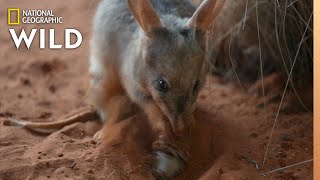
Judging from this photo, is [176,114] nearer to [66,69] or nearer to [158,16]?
[158,16]

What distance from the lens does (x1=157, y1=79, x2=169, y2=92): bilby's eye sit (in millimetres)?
2995

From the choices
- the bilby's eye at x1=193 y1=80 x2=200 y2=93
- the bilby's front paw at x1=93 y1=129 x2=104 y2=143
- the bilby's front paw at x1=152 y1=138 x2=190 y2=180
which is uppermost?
the bilby's eye at x1=193 y1=80 x2=200 y2=93

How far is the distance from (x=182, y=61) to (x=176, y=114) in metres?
0.24

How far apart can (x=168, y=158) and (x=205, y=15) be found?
69 centimetres

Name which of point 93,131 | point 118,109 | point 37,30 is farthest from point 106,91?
point 37,30

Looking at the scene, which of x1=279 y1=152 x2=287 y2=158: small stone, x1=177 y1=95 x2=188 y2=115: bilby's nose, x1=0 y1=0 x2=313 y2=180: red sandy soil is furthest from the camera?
x1=279 y1=152 x2=287 y2=158: small stone

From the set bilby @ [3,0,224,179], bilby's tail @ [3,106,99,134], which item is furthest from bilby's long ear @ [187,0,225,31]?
bilby's tail @ [3,106,99,134]

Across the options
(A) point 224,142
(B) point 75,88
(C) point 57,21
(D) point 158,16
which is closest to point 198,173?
(A) point 224,142

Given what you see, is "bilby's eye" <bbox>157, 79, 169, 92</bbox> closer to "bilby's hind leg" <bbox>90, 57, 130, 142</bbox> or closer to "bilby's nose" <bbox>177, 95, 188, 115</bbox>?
"bilby's nose" <bbox>177, 95, 188, 115</bbox>

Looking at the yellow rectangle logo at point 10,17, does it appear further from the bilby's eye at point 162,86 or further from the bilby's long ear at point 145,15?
the bilby's eye at point 162,86

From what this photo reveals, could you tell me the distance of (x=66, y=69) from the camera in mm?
4121

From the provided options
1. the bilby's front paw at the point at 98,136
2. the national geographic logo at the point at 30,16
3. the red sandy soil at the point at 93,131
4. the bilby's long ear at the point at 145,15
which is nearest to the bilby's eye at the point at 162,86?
the bilby's long ear at the point at 145,15

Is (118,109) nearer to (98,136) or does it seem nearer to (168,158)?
(98,136)

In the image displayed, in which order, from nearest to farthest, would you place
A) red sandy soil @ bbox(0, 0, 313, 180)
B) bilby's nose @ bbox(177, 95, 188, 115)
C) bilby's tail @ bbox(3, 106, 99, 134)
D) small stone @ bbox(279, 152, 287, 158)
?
bilby's nose @ bbox(177, 95, 188, 115), red sandy soil @ bbox(0, 0, 313, 180), small stone @ bbox(279, 152, 287, 158), bilby's tail @ bbox(3, 106, 99, 134)
